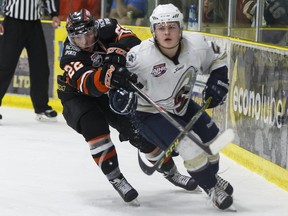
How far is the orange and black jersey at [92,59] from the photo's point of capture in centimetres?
386

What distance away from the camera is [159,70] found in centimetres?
380

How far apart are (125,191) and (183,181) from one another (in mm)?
450

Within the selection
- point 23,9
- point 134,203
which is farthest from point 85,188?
point 23,9

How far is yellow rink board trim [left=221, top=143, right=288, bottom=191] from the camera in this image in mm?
4387

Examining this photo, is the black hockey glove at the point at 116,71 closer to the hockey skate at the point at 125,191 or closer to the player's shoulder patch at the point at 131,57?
the player's shoulder patch at the point at 131,57

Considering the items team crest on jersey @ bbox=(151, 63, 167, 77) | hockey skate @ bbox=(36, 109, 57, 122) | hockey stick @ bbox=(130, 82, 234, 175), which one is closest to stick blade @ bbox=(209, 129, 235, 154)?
hockey stick @ bbox=(130, 82, 234, 175)

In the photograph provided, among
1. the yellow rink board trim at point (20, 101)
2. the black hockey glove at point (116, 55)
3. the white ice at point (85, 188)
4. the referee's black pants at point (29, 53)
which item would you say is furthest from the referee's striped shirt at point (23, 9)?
the black hockey glove at point (116, 55)

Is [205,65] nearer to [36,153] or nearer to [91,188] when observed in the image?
[91,188]

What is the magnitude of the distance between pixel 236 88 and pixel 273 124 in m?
0.83

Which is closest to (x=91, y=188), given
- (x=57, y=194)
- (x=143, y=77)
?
(x=57, y=194)

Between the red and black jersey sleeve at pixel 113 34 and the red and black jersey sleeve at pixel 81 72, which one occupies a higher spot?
the red and black jersey sleeve at pixel 113 34

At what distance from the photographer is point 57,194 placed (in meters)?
4.21

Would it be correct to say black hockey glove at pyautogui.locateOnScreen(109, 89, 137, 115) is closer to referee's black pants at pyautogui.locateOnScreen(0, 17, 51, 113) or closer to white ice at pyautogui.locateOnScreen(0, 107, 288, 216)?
white ice at pyautogui.locateOnScreen(0, 107, 288, 216)

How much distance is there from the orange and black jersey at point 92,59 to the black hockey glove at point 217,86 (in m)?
0.41
